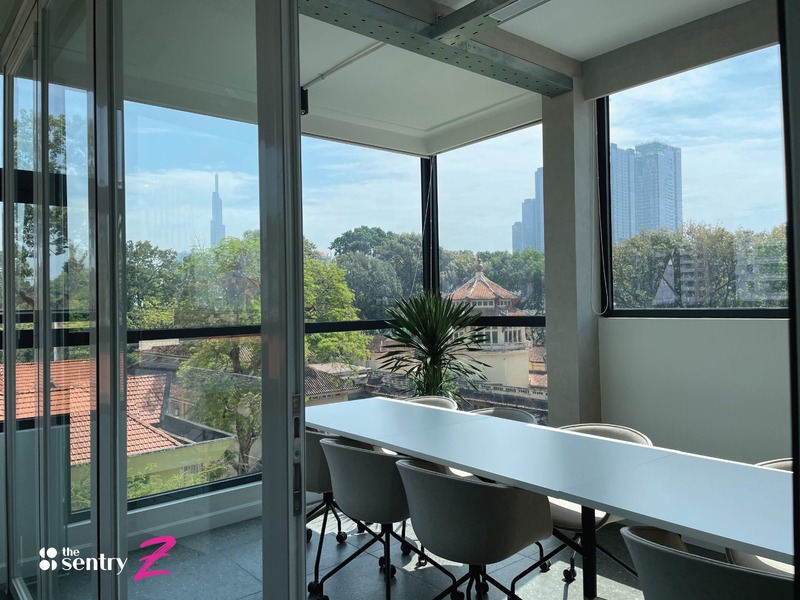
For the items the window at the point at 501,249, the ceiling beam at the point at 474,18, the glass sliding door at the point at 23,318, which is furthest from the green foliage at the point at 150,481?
the window at the point at 501,249

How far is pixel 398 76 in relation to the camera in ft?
14.4

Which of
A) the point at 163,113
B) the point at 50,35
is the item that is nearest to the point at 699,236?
Answer: the point at 163,113

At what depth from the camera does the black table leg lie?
2455mm

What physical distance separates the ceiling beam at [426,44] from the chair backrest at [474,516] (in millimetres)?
2391

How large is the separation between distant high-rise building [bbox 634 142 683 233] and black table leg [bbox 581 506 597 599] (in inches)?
94.6

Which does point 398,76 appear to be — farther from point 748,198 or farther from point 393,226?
point 748,198

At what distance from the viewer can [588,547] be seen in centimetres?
248

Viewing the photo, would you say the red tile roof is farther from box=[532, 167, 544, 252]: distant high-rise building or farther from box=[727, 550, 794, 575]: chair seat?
box=[532, 167, 544, 252]: distant high-rise building

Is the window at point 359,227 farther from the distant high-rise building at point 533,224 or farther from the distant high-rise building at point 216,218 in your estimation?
the distant high-rise building at point 216,218

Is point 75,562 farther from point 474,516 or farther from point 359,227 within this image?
point 359,227

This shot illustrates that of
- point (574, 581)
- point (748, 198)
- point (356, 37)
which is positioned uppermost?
point (356, 37)

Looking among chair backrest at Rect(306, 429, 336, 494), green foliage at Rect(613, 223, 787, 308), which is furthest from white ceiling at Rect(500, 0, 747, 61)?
chair backrest at Rect(306, 429, 336, 494)

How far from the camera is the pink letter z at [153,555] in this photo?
1.43 m

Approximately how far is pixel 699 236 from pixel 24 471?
415 cm
